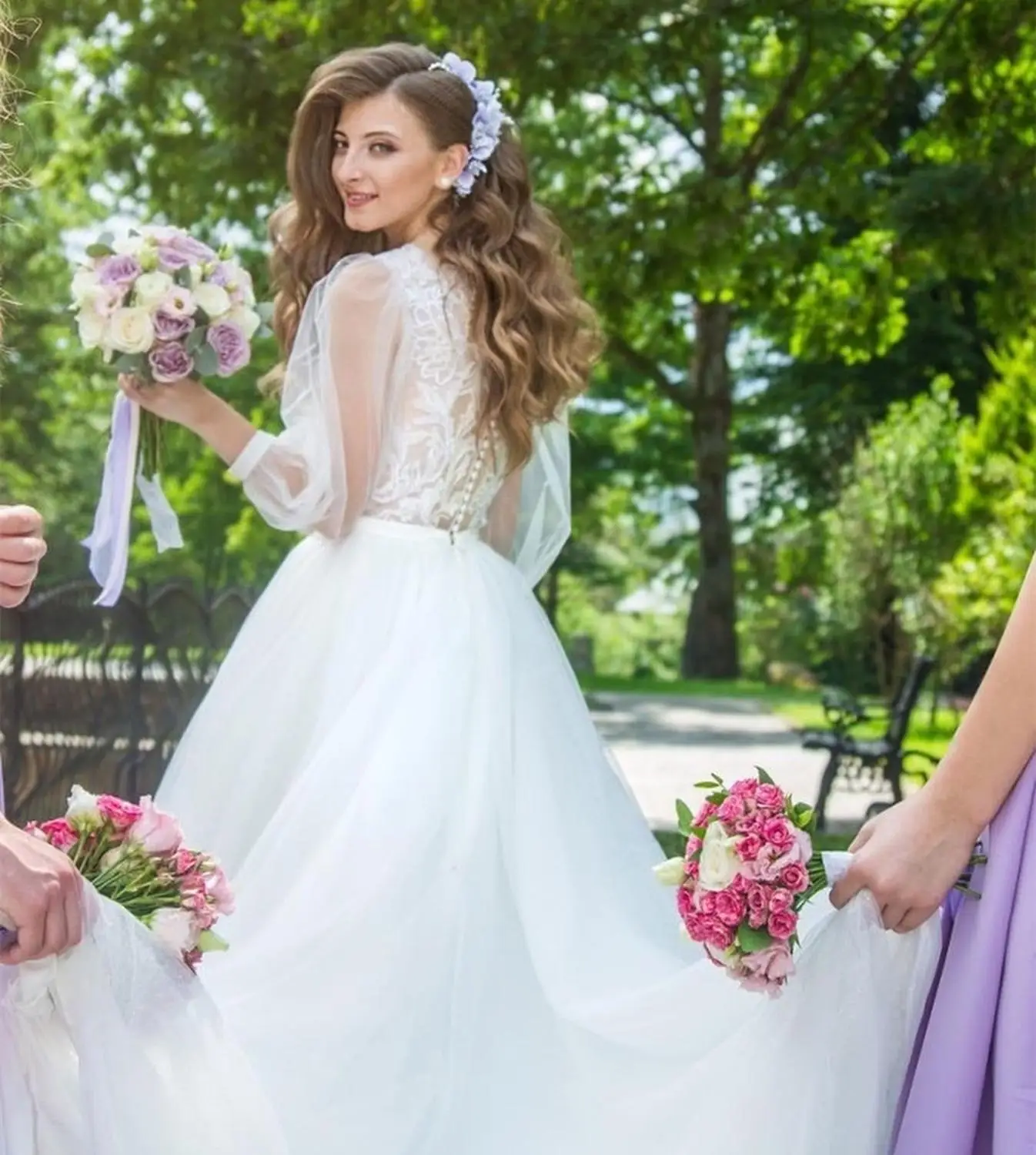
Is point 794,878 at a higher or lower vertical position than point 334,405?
lower

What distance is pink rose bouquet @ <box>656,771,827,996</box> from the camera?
253 centimetres

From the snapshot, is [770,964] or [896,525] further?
[896,525]

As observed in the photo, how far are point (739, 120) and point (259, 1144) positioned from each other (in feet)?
51.1

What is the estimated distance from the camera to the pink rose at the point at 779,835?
2533mm

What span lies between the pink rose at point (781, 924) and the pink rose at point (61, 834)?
937mm

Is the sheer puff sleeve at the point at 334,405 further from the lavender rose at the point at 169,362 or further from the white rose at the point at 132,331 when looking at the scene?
the white rose at the point at 132,331

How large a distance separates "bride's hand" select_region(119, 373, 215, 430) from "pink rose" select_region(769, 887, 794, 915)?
8.80 ft

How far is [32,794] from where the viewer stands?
20.9ft

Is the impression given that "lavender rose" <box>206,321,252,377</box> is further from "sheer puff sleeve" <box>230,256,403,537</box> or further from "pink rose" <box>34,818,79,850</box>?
"pink rose" <box>34,818,79,850</box>

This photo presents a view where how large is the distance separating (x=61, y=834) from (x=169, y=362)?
2.57 metres

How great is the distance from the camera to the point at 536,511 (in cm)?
527

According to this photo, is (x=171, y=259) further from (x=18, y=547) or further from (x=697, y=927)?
(x=697, y=927)

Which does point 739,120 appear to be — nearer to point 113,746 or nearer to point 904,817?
point 113,746

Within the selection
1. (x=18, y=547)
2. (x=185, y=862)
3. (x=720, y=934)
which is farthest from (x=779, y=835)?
(x=18, y=547)
